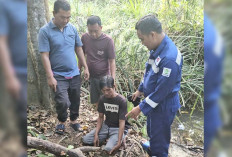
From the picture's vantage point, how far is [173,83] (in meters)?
1.79

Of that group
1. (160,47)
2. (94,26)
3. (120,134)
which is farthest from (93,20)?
(120,134)

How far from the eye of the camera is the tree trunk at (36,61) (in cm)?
209

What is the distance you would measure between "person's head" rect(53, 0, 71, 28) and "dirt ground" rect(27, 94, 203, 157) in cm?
81

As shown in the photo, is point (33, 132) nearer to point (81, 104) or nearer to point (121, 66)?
point (81, 104)

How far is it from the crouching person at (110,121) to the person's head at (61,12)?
57cm

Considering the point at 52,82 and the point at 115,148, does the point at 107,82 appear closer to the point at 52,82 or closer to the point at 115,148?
the point at 52,82

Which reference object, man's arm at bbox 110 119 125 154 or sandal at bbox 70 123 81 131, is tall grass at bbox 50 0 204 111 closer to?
man's arm at bbox 110 119 125 154

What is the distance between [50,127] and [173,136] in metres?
1.19

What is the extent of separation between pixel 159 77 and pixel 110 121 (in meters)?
0.63

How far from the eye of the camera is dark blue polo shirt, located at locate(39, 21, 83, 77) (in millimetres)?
2014

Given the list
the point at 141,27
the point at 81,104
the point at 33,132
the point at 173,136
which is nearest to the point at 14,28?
the point at 141,27

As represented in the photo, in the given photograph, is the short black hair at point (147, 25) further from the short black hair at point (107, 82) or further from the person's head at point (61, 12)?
the person's head at point (61, 12)

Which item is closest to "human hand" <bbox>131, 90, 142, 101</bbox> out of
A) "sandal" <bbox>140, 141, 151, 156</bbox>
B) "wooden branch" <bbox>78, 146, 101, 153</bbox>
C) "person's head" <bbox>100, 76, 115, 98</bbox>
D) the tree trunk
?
"person's head" <bbox>100, 76, 115, 98</bbox>

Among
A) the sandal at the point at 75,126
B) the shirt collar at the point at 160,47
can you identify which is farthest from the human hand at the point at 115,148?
the shirt collar at the point at 160,47
